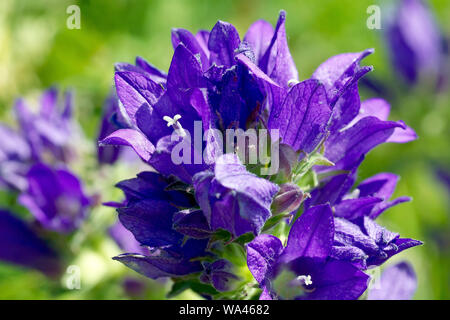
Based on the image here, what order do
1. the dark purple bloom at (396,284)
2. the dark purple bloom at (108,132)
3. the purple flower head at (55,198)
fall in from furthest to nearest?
the purple flower head at (55,198) < the dark purple bloom at (108,132) < the dark purple bloom at (396,284)

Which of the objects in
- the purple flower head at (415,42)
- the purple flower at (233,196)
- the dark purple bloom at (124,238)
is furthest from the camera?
the purple flower head at (415,42)

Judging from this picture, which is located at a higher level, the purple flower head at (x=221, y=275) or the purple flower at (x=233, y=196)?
the purple flower at (x=233, y=196)

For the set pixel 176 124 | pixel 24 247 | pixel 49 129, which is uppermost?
pixel 49 129

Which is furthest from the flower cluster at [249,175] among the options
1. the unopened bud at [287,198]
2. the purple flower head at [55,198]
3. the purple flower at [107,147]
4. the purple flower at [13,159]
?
the purple flower at [13,159]

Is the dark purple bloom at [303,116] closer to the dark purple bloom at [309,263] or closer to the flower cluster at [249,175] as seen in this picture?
the flower cluster at [249,175]

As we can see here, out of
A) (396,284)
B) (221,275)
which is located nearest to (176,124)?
(221,275)

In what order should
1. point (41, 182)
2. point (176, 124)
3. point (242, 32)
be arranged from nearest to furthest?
point (176, 124) < point (41, 182) < point (242, 32)

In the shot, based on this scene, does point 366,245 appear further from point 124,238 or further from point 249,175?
point 124,238
